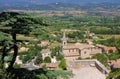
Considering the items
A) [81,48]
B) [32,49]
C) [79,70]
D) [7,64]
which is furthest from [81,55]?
[7,64]

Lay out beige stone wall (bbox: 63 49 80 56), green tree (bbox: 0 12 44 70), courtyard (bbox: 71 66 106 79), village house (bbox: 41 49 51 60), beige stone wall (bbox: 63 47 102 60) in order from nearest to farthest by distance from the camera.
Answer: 1. green tree (bbox: 0 12 44 70)
2. courtyard (bbox: 71 66 106 79)
3. beige stone wall (bbox: 63 47 102 60)
4. beige stone wall (bbox: 63 49 80 56)
5. village house (bbox: 41 49 51 60)

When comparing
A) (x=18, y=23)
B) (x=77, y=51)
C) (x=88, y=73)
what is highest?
(x=18, y=23)

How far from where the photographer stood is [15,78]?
20.5ft

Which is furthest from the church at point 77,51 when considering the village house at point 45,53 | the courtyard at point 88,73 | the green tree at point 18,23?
the green tree at point 18,23

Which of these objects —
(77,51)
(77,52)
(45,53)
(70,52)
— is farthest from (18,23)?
(45,53)

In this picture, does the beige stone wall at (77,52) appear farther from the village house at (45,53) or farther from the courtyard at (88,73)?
the courtyard at (88,73)

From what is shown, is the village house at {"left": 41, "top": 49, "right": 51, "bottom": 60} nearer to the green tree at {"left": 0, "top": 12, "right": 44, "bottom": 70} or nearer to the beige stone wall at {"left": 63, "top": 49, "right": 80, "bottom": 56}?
the beige stone wall at {"left": 63, "top": 49, "right": 80, "bottom": 56}

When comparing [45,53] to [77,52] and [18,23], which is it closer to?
[77,52]

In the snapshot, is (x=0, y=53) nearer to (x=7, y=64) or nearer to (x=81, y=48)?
(x=7, y=64)

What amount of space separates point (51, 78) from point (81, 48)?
136 ft

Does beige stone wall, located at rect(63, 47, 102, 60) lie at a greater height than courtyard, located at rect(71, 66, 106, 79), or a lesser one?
lesser

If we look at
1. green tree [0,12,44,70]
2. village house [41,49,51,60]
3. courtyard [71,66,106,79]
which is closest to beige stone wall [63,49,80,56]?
village house [41,49,51,60]

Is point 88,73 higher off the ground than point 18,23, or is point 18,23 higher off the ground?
point 18,23

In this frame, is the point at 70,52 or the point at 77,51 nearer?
the point at 70,52
